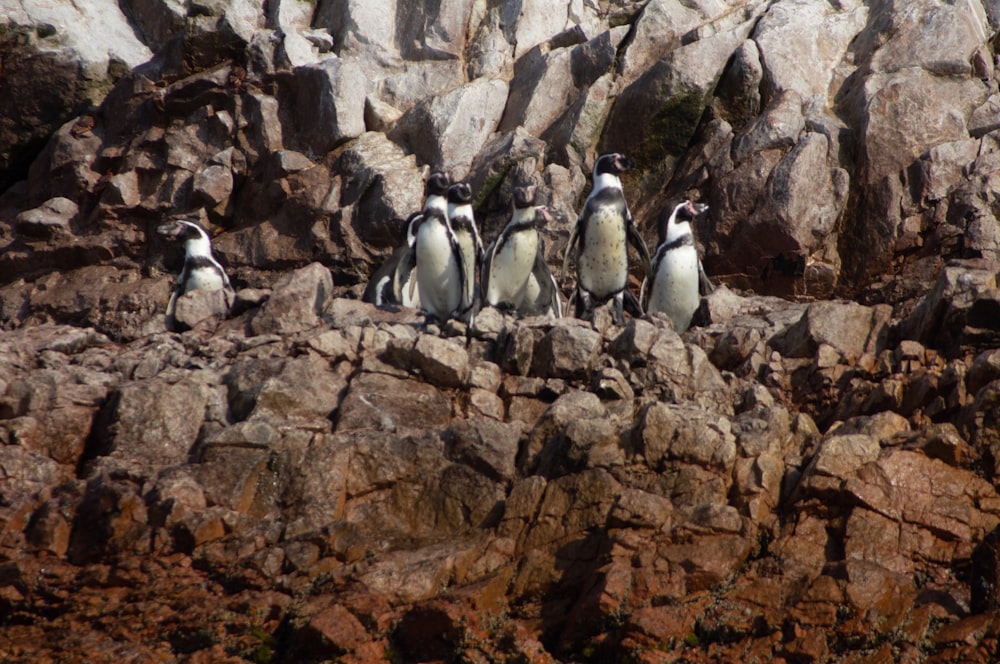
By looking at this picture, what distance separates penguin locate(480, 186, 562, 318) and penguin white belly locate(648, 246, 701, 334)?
1377mm

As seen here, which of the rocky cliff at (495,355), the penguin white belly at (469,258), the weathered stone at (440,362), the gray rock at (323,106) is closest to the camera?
the rocky cliff at (495,355)

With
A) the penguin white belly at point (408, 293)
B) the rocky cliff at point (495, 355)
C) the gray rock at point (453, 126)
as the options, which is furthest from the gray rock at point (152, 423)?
the gray rock at point (453, 126)

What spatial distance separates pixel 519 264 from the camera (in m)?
13.0

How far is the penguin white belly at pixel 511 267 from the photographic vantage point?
12992 millimetres

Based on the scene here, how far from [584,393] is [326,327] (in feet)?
11.3

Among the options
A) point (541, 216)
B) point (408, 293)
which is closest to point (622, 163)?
point (541, 216)

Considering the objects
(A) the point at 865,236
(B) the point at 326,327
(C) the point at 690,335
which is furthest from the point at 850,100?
(B) the point at 326,327

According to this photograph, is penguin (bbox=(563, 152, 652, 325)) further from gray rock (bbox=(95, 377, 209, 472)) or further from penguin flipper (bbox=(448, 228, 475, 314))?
gray rock (bbox=(95, 377, 209, 472))

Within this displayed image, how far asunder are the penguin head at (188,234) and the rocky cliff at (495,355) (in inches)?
23.3

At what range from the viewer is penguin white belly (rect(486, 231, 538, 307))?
12992 mm

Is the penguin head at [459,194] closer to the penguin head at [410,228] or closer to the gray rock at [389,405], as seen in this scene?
the penguin head at [410,228]

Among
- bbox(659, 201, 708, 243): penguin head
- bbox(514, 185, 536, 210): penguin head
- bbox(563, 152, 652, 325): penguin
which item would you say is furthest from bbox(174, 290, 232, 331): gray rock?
bbox(659, 201, 708, 243): penguin head

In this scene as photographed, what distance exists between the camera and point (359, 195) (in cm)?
1630

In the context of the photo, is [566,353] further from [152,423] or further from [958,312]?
[152,423]
